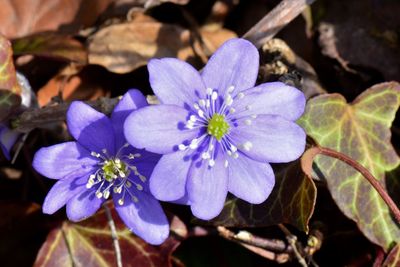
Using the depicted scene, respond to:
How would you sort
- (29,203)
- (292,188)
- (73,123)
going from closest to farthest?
(73,123) < (292,188) < (29,203)

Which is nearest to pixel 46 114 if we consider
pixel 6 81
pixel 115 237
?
pixel 6 81

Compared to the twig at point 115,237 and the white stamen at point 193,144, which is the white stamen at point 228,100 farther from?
the twig at point 115,237

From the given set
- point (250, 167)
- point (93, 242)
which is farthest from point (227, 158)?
point (93, 242)

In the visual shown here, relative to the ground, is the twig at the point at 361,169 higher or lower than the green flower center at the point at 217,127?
lower

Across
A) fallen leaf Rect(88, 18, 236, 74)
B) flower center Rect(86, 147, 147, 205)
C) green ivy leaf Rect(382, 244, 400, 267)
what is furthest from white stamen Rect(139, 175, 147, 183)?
green ivy leaf Rect(382, 244, 400, 267)

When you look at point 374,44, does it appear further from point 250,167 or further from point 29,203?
point 29,203

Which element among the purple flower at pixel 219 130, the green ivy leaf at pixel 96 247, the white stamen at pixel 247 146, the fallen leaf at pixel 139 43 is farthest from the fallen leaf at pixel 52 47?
the white stamen at pixel 247 146
